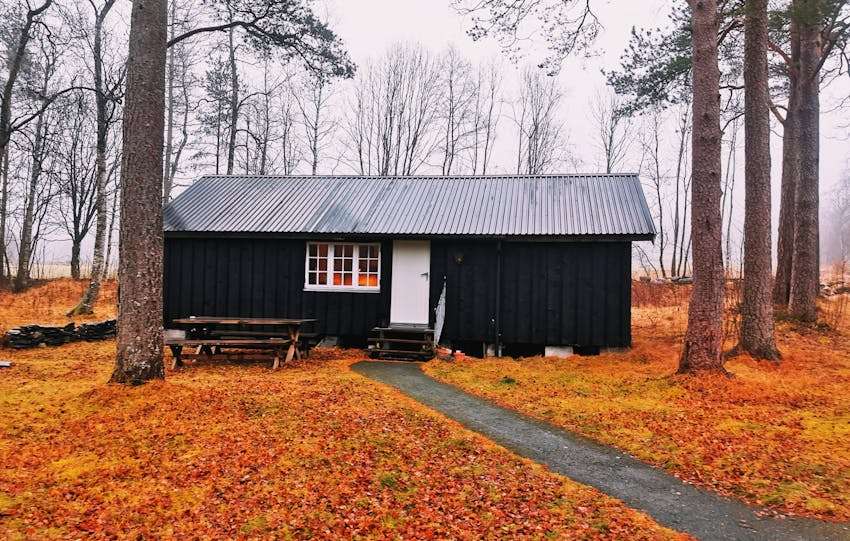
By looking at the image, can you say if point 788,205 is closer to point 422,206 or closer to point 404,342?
point 422,206

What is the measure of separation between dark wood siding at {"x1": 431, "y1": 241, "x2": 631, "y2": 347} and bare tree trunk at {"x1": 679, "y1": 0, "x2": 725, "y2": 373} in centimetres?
276

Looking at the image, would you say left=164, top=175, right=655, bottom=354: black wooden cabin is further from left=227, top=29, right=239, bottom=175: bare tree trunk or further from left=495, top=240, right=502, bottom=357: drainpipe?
left=227, top=29, right=239, bottom=175: bare tree trunk

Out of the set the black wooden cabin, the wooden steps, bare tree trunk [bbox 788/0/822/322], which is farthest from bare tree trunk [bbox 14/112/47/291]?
bare tree trunk [bbox 788/0/822/322]

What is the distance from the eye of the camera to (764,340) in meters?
8.45

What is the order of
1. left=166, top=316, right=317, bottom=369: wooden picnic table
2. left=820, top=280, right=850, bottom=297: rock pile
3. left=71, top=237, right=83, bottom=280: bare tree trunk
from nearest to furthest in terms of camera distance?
left=166, top=316, right=317, bottom=369: wooden picnic table < left=820, top=280, right=850, bottom=297: rock pile < left=71, top=237, right=83, bottom=280: bare tree trunk

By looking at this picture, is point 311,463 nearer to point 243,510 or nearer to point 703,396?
point 243,510

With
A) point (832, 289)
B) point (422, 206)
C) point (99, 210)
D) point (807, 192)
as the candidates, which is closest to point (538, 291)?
point (422, 206)

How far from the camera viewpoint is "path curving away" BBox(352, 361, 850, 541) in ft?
11.4

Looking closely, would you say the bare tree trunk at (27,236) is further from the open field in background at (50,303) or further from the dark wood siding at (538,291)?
the dark wood siding at (538,291)

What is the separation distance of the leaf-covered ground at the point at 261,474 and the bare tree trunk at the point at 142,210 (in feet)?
1.65

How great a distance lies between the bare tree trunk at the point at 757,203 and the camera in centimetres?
846

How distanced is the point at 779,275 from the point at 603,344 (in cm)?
719

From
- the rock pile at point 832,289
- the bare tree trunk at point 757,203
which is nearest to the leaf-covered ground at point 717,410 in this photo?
the bare tree trunk at point 757,203

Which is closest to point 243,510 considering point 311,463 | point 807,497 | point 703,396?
point 311,463
